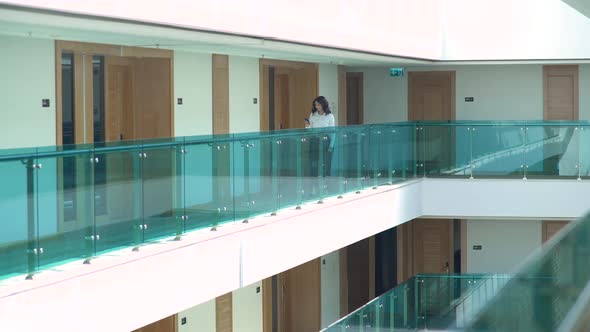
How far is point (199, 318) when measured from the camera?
1541 cm

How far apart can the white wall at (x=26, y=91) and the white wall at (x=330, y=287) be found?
359 inches

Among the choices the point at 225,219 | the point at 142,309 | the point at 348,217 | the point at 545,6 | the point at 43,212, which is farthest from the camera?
the point at 545,6

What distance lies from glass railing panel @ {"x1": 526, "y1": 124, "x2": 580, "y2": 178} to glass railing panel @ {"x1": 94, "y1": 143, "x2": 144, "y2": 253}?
33.8ft

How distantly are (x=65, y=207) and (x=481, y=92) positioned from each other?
49.7 ft

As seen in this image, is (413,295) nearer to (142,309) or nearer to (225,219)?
(225,219)

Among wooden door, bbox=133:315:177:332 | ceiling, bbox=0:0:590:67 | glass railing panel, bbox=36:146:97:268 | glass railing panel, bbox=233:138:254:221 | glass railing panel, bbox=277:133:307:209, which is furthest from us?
ceiling, bbox=0:0:590:67

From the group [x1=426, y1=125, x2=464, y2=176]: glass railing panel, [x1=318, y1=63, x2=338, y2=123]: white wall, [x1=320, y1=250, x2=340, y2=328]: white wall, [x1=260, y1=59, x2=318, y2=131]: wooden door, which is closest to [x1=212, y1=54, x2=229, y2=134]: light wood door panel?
[x1=260, y1=59, x2=318, y2=131]: wooden door

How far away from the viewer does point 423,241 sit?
22.9 meters

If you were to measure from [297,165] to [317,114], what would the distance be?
3010 millimetres

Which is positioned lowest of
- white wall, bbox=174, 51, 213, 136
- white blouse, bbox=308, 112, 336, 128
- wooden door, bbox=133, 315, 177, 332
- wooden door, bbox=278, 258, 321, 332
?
wooden door, bbox=278, 258, 321, 332

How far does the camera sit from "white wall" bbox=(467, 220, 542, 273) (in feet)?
72.6

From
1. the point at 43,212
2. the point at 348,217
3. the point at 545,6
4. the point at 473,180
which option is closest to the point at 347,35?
the point at 348,217

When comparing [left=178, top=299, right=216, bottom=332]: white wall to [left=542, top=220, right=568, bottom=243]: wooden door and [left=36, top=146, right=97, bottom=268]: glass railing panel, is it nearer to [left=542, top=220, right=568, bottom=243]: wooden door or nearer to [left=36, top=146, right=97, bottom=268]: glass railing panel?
[left=36, top=146, right=97, bottom=268]: glass railing panel

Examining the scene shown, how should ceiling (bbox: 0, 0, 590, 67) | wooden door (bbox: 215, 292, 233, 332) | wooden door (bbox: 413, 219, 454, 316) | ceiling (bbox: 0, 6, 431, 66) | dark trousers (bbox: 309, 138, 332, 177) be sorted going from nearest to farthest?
ceiling (bbox: 0, 6, 431, 66) < dark trousers (bbox: 309, 138, 332, 177) < wooden door (bbox: 215, 292, 233, 332) < ceiling (bbox: 0, 0, 590, 67) < wooden door (bbox: 413, 219, 454, 316)
